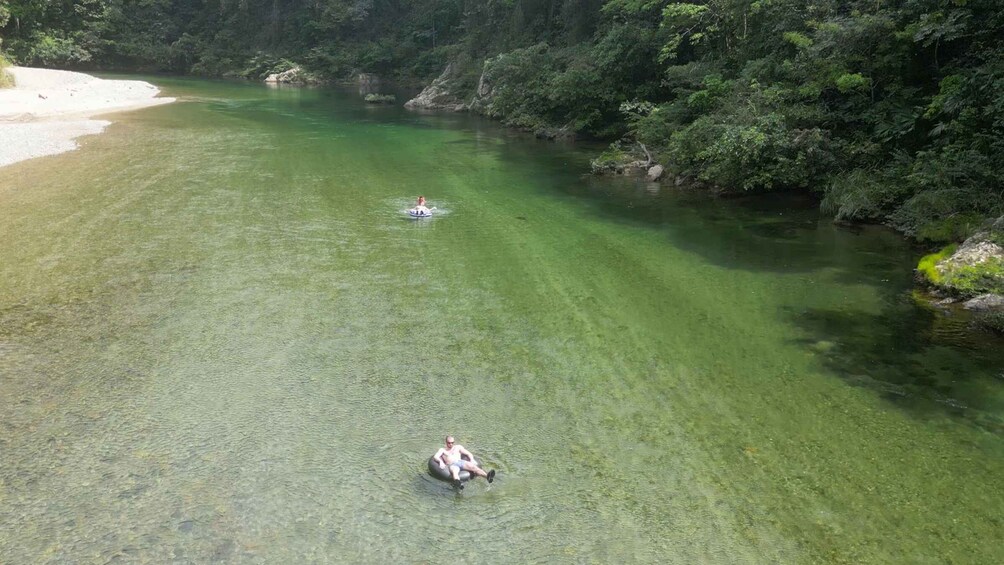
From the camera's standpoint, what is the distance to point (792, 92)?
63.3 ft

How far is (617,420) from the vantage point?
8.62m

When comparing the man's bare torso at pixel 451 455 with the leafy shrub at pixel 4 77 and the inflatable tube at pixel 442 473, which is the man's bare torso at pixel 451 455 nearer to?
→ the inflatable tube at pixel 442 473

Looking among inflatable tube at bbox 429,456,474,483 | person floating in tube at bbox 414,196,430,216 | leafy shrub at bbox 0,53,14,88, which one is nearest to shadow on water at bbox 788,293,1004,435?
inflatable tube at bbox 429,456,474,483

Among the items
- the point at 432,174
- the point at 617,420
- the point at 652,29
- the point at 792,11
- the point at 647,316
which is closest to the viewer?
the point at 617,420

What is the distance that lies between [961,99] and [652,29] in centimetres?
1711

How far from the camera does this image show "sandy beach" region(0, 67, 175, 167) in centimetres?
2591

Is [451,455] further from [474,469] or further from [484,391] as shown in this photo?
[484,391]

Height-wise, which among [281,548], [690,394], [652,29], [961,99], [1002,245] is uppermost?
[652,29]

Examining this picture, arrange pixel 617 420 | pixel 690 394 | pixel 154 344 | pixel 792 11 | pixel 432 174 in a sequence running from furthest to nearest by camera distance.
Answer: pixel 432 174, pixel 792 11, pixel 154 344, pixel 690 394, pixel 617 420

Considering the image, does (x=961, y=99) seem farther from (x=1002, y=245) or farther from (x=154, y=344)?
(x=154, y=344)

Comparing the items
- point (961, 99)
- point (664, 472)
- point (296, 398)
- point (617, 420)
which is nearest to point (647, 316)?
point (617, 420)

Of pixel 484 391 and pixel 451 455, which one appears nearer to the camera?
pixel 451 455

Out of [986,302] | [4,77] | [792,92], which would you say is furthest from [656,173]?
[4,77]

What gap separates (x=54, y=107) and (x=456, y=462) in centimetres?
3823
